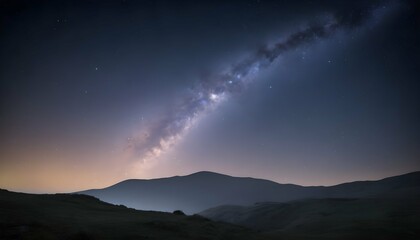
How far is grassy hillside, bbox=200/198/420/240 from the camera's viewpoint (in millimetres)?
20016

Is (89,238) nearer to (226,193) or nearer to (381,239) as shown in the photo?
(381,239)

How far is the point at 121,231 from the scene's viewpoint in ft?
39.5

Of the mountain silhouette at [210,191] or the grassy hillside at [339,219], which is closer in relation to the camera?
the grassy hillside at [339,219]

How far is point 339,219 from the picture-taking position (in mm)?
30344

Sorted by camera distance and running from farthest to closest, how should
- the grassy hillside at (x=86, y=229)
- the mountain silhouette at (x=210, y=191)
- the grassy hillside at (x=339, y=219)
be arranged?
the mountain silhouette at (x=210, y=191), the grassy hillside at (x=339, y=219), the grassy hillside at (x=86, y=229)

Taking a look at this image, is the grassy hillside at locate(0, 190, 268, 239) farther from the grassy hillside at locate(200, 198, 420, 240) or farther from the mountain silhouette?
the mountain silhouette

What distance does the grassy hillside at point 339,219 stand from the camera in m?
20.0

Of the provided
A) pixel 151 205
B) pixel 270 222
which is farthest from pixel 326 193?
pixel 151 205

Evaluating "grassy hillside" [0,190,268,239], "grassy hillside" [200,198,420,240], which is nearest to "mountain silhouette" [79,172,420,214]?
"grassy hillside" [200,198,420,240]

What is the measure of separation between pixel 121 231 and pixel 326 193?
109152 mm

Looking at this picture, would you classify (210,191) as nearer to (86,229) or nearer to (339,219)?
(339,219)

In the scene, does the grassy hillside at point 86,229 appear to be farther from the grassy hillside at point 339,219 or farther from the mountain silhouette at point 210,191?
the mountain silhouette at point 210,191

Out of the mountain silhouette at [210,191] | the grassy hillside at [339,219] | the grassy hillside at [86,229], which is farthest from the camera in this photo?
the mountain silhouette at [210,191]

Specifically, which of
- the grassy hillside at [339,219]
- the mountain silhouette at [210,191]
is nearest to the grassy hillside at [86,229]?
the grassy hillside at [339,219]
